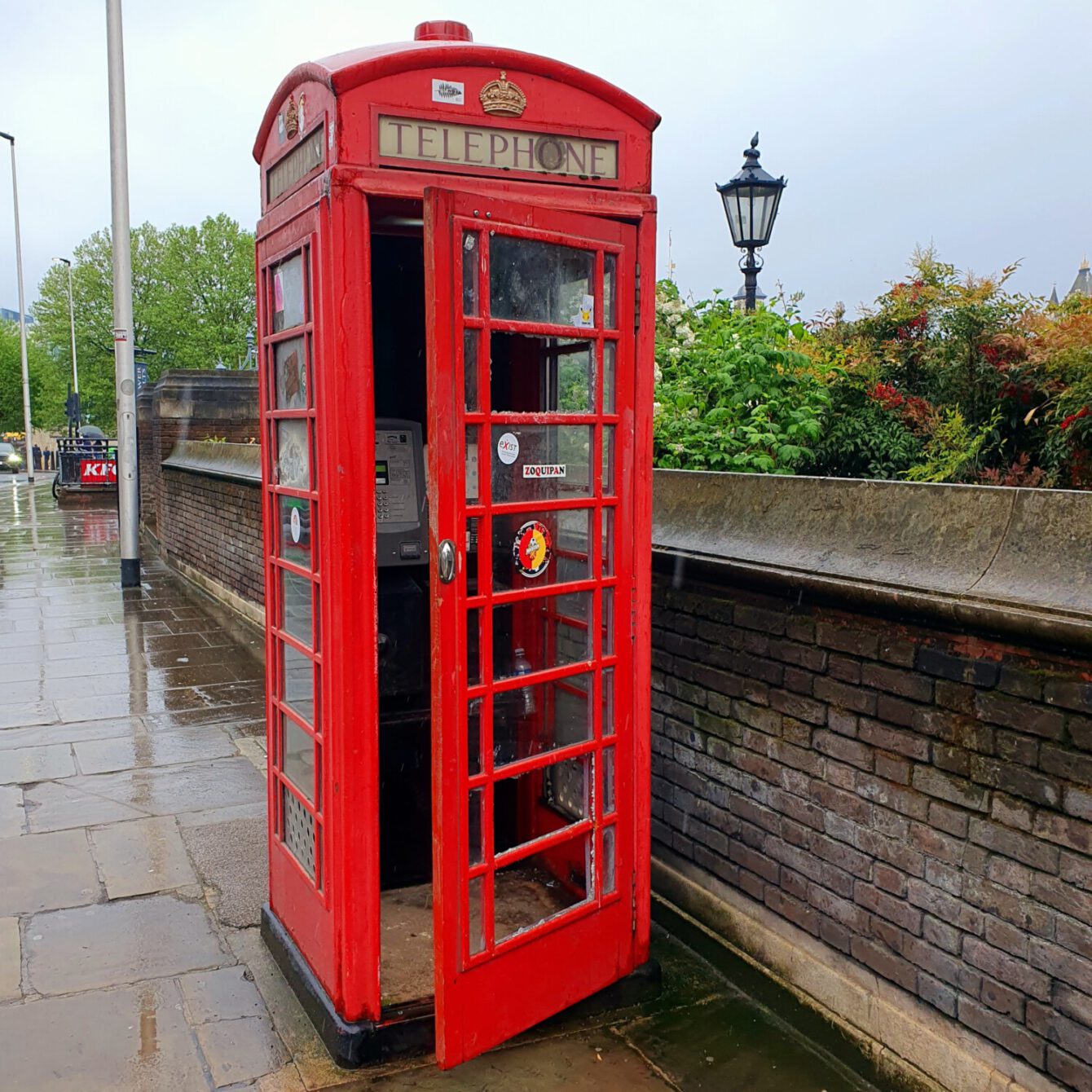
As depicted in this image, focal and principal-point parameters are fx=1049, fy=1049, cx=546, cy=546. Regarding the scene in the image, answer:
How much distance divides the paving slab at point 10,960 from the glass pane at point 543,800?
5.56 feet

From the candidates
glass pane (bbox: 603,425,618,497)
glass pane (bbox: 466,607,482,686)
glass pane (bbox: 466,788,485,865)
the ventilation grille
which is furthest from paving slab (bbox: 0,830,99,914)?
glass pane (bbox: 603,425,618,497)

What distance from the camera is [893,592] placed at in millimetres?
2877

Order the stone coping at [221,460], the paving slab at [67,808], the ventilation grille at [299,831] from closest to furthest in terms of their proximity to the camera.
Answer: the ventilation grille at [299,831] < the paving slab at [67,808] < the stone coping at [221,460]

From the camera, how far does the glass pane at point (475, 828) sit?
118 inches

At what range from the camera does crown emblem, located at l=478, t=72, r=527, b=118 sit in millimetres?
3014

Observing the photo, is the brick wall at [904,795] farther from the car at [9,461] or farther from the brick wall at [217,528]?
the car at [9,461]

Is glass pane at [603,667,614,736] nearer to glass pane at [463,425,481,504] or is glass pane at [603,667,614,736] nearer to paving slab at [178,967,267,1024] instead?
glass pane at [463,425,481,504]

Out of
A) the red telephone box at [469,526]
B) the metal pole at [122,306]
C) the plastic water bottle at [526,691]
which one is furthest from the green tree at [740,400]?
the metal pole at [122,306]

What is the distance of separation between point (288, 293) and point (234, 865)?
2.60 meters

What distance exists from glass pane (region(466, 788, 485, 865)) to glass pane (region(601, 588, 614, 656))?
2.06ft

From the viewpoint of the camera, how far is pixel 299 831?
11.8 feet

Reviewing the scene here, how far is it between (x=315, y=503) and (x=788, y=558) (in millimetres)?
1494

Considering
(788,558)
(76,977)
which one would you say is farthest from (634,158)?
(76,977)

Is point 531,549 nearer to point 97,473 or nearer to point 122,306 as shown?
point 122,306
